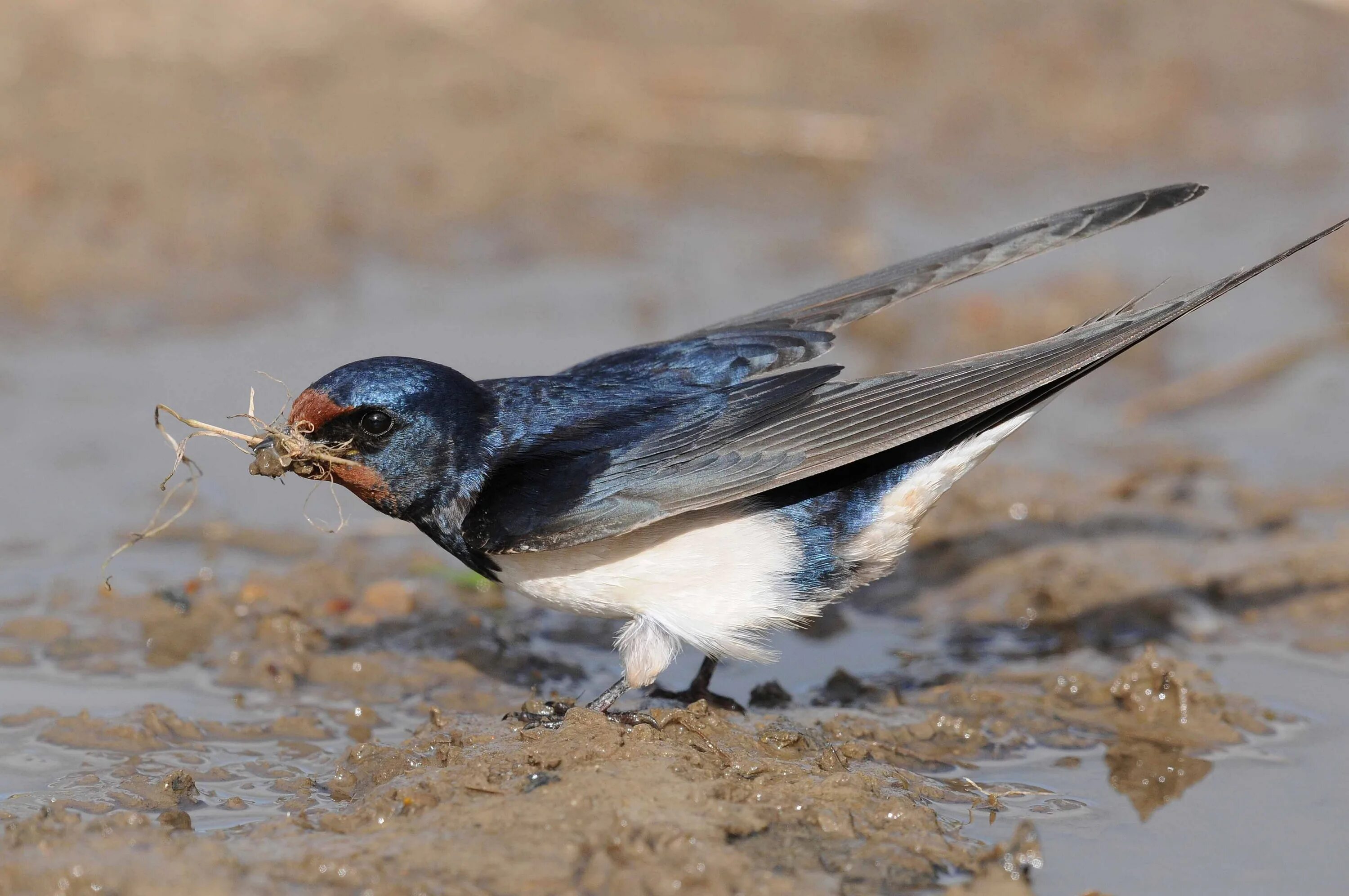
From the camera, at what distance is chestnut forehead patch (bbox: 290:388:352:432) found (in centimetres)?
411

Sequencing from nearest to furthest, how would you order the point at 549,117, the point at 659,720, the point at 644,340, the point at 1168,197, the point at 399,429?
the point at 659,720 < the point at 399,429 < the point at 1168,197 < the point at 644,340 < the point at 549,117

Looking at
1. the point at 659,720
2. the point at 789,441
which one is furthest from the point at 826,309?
the point at 659,720

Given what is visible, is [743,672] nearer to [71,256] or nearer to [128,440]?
→ [128,440]

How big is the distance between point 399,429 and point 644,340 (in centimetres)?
335

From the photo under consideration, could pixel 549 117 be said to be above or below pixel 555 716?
above

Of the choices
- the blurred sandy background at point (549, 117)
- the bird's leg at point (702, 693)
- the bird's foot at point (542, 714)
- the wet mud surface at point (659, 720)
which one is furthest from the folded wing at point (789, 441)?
the blurred sandy background at point (549, 117)

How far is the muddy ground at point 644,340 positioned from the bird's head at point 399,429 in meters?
0.70

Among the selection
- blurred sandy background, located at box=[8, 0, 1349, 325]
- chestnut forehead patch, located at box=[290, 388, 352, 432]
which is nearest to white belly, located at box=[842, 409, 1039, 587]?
chestnut forehead patch, located at box=[290, 388, 352, 432]

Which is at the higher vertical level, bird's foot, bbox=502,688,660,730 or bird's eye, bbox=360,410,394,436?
bird's eye, bbox=360,410,394,436

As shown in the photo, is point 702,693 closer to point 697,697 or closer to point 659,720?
point 697,697

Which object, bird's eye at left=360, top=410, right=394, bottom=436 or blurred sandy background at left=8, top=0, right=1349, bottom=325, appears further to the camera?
blurred sandy background at left=8, top=0, right=1349, bottom=325

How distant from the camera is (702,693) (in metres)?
4.73

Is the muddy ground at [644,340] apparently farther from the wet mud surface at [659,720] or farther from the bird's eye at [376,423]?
the bird's eye at [376,423]

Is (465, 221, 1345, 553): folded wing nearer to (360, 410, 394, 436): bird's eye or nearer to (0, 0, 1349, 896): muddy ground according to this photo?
(360, 410, 394, 436): bird's eye
